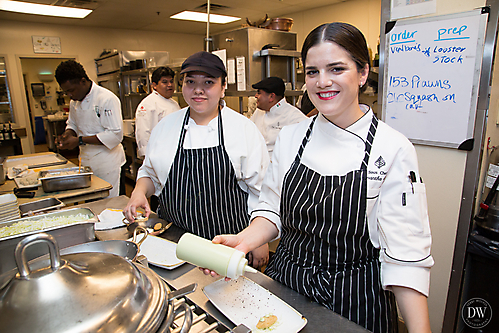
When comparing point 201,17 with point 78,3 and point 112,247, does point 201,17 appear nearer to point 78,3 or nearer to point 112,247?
point 78,3

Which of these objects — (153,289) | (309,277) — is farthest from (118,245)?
(309,277)

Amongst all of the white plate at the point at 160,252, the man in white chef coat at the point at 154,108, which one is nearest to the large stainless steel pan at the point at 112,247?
the white plate at the point at 160,252

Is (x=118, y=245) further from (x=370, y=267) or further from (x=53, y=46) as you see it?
(x=53, y=46)

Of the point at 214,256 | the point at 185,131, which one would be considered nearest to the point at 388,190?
the point at 214,256

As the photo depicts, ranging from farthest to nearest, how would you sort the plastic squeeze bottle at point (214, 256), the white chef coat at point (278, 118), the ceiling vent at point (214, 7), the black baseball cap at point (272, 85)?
the ceiling vent at point (214, 7) < the white chef coat at point (278, 118) < the black baseball cap at point (272, 85) < the plastic squeeze bottle at point (214, 256)

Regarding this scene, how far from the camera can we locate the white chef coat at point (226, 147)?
5.83 feet

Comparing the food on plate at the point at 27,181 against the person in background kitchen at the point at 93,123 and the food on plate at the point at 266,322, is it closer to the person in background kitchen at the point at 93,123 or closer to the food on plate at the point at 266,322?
the person in background kitchen at the point at 93,123

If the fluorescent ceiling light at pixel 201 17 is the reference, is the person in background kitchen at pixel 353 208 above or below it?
below

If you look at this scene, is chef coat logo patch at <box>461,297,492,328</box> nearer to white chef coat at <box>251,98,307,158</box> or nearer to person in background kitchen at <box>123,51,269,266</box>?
person in background kitchen at <box>123,51,269,266</box>

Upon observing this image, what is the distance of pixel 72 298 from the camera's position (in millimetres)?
582

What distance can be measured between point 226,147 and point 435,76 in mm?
1332

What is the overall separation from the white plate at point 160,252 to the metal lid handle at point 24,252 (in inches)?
27.5

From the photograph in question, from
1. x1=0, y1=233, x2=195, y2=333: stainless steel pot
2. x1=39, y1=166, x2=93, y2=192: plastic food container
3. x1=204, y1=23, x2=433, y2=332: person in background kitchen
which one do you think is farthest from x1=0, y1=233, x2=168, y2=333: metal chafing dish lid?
x1=39, y1=166, x2=93, y2=192: plastic food container

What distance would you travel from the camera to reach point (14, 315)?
55 cm
